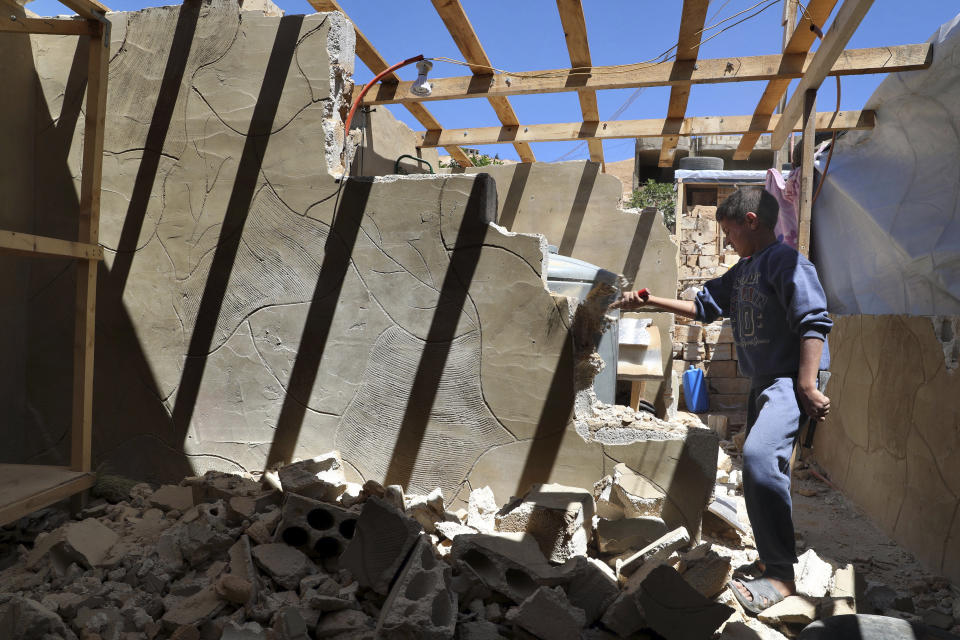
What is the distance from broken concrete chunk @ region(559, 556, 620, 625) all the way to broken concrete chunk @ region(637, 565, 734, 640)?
229 mm

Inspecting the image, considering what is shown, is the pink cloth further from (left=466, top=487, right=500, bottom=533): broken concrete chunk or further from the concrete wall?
(left=466, top=487, right=500, bottom=533): broken concrete chunk

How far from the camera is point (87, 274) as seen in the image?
3.24m

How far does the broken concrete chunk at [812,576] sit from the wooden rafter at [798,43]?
3208mm

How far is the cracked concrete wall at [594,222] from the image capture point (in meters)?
6.87

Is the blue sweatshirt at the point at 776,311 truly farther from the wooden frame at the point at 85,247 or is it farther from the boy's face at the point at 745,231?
the wooden frame at the point at 85,247

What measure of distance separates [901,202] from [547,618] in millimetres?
3698

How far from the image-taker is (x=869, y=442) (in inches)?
179

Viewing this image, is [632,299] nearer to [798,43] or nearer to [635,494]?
[635,494]

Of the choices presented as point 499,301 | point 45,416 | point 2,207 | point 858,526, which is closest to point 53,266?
point 2,207

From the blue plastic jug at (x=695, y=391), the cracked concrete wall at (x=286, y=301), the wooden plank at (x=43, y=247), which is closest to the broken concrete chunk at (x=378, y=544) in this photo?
the cracked concrete wall at (x=286, y=301)

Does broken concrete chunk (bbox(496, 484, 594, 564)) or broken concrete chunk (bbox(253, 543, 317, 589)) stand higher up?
broken concrete chunk (bbox(496, 484, 594, 564))

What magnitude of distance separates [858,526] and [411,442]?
10.2 ft

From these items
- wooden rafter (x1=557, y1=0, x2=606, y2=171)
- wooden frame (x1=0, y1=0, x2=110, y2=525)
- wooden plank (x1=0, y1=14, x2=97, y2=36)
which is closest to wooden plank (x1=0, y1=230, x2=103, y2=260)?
wooden frame (x1=0, y1=0, x2=110, y2=525)

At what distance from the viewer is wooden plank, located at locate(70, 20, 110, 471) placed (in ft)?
10.6
